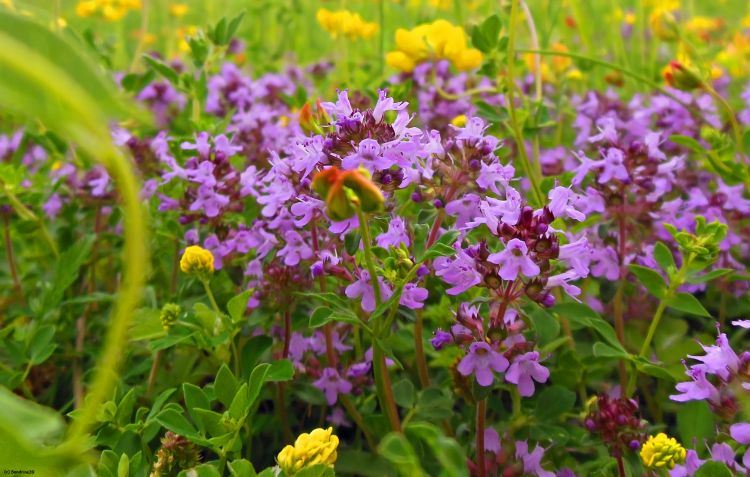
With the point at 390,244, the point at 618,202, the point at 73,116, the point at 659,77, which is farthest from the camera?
the point at 659,77

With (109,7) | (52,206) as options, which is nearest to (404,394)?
(52,206)

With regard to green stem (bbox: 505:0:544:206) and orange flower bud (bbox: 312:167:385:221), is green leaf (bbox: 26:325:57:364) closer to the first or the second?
orange flower bud (bbox: 312:167:385:221)

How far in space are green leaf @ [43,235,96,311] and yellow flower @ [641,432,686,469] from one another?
41.1 inches

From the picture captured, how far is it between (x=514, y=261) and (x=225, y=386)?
1.41 feet

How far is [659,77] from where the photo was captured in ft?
8.10

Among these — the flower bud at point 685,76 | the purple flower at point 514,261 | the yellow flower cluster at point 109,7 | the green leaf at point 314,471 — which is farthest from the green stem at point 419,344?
the yellow flower cluster at point 109,7

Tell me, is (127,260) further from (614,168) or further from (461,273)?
(614,168)

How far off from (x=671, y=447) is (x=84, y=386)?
1036mm

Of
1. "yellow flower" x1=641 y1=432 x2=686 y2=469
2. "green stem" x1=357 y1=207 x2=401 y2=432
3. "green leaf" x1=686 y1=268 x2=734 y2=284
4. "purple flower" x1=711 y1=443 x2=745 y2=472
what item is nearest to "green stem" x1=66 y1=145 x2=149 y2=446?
"green stem" x1=357 y1=207 x2=401 y2=432

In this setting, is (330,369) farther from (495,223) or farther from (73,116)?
(73,116)

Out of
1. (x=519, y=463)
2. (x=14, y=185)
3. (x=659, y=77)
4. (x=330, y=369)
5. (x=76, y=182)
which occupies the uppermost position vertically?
(x=14, y=185)

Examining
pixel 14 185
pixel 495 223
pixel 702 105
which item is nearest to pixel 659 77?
pixel 702 105

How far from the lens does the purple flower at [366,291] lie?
1028 mm

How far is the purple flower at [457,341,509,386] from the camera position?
0.98m
